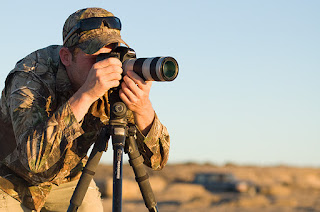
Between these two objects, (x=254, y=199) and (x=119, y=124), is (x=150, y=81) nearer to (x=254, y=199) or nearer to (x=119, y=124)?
(x=119, y=124)

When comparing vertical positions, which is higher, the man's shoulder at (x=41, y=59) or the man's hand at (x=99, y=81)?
the man's shoulder at (x=41, y=59)

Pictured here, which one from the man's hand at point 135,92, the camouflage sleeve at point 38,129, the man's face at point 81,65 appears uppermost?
the man's face at point 81,65

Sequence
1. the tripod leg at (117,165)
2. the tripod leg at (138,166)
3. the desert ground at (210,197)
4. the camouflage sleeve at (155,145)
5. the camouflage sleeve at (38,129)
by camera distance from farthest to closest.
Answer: the desert ground at (210,197), the camouflage sleeve at (155,145), the tripod leg at (138,166), the camouflage sleeve at (38,129), the tripod leg at (117,165)

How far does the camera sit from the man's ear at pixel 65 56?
356 centimetres

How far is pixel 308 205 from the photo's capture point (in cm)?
1329

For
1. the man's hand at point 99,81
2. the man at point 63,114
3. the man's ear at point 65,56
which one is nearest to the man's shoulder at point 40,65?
the man at point 63,114

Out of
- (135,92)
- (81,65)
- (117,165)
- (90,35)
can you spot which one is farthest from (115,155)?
(90,35)

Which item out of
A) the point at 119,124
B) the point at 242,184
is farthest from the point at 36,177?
the point at 242,184

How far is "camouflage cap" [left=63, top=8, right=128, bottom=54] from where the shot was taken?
3.38 m

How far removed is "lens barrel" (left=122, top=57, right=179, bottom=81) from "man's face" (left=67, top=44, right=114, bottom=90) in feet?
1.29

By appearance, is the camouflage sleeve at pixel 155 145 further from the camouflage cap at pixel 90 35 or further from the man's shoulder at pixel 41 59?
the man's shoulder at pixel 41 59

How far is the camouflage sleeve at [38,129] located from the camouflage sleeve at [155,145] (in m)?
0.58

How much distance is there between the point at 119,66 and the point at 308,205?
11377mm

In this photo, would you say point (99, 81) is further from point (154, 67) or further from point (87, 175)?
point (87, 175)
